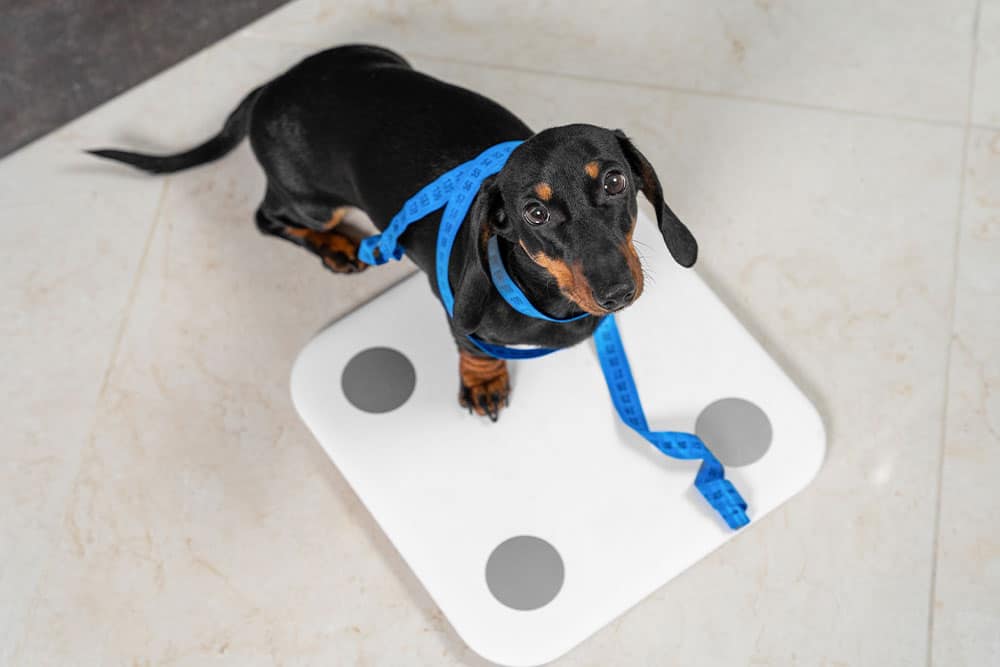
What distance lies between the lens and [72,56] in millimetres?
3170

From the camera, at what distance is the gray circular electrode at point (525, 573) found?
97.8 inches

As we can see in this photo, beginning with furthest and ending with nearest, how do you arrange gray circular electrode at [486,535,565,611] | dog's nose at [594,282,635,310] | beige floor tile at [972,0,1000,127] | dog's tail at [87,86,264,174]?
beige floor tile at [972,0,1000,127]
dog's tail at [87,86,264,174]
gray circular electrode at [486,535,565,611]
dog's nose at [594,282,635,310]

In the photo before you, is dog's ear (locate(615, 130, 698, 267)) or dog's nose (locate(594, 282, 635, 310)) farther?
dog's ear (locate(615, 130, 698, 267))

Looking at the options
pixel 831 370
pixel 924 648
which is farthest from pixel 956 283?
pixel 924 648

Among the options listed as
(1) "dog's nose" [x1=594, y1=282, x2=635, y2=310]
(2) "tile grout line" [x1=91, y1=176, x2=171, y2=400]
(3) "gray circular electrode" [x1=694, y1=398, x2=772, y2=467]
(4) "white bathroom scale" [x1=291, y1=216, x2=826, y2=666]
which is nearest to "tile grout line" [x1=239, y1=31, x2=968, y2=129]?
(4) "white bathroom scale" [x1=291, y1=216, x2=826, y2=666]

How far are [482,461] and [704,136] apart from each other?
1287 millimetres

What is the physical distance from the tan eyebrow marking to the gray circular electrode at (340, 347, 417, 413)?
105cm

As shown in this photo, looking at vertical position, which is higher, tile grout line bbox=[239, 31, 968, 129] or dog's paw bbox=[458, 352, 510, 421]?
tile grout line bbox=[239, 31, 968, 129]

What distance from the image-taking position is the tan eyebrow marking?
1769 mm

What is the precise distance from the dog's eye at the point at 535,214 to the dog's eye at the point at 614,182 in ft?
0.42

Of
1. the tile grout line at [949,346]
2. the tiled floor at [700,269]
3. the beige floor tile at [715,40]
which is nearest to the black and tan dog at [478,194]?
the tiled floor at [700,269]

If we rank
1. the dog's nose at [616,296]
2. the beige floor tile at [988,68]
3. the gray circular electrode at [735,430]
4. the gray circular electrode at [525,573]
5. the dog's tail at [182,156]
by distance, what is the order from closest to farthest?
the dog's nose at [616,296] < the gray circular electrode at [525,573] < the gray circular electrode at [735,430] < the dog's tail at [182,156] < the beige floor tile at [988,68]

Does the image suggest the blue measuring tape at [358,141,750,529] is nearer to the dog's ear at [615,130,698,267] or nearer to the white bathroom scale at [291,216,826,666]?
the white bathroom scale at [291,216,826,666]

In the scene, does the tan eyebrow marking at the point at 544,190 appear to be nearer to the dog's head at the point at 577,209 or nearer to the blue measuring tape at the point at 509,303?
the dog's head at the point at 577,209
